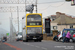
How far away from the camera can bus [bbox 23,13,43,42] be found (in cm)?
3078

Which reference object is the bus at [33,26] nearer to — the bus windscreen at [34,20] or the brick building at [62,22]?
the bus windscreen at [34,20]

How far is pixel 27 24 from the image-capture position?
30906 millimetres

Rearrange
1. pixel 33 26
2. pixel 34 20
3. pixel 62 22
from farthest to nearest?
pixel 62 22
pixel 33 26
pixel 34 20

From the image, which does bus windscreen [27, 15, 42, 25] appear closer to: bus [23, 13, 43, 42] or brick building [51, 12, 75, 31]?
bus [23, 13, 43, 42]

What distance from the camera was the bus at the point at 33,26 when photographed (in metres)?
30.8

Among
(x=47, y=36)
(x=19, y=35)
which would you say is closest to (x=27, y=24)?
(x=19, y=35)

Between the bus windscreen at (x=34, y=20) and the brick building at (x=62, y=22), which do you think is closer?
the bus windscreen at (x=34, y=20)

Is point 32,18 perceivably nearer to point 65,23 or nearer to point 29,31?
point 29,31

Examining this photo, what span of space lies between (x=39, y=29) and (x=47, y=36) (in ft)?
64.0

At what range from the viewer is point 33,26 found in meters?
31.4

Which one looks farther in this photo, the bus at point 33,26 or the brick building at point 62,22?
the brick building at point 62,22

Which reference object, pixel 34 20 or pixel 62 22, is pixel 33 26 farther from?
pixel 62 22

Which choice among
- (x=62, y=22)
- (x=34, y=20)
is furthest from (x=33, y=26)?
(x=62, y=22)

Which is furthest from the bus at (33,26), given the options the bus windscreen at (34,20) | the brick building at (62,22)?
the brick building at (62,22)
